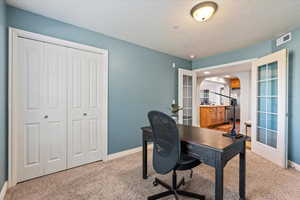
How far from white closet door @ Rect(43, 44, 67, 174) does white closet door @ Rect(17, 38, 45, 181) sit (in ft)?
0.25

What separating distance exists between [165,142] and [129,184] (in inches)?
39.0

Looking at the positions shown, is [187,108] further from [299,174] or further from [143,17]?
[143,17]

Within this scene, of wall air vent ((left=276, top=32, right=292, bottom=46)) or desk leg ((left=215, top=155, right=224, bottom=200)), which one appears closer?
desk leg ((left=215, top=155, right=224, bottom=200))

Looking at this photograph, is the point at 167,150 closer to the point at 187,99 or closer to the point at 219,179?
the point at 219,179

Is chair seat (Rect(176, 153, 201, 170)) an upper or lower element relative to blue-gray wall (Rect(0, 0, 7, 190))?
lower

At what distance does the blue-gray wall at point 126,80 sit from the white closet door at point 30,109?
0.36 meters

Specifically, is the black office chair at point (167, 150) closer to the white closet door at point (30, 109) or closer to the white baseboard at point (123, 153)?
the white baseboard at point (123, 153)

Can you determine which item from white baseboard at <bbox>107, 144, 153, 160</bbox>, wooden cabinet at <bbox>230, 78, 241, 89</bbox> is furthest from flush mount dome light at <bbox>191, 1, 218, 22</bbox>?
wooden cabinet at <bbox>230, 78, 241, 89</bbox>

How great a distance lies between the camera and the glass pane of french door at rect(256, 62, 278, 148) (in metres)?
2.83

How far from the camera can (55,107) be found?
91.5 inches

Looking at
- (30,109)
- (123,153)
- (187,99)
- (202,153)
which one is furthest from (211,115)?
(30,109)

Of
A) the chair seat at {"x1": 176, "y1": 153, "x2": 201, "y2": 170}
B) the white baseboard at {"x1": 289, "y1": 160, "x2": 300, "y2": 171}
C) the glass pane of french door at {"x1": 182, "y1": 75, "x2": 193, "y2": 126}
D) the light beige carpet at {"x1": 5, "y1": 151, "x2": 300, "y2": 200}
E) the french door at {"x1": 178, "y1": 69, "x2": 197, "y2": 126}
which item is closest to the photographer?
the chair seat at {"x1": 176, "y1": 153, "x2": 201, "y2": 170}

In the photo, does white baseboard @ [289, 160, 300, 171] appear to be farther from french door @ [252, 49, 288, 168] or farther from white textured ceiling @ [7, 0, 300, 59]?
white textured ceiling @ [7, 0, 300, 59]

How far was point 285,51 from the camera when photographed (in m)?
2.52
